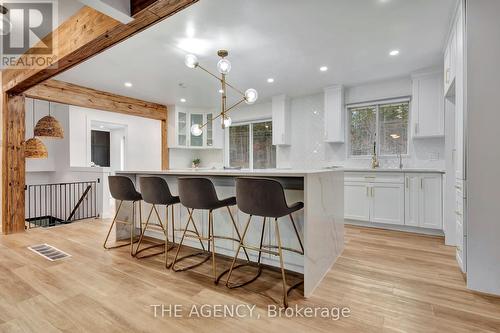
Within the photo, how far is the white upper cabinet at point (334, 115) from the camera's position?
460cm

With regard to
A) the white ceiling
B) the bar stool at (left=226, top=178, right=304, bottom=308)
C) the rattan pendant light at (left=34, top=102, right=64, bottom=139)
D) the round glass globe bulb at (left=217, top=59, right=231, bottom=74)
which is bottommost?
the bar stool at (left=226, top=178, right=304, bottom=308)

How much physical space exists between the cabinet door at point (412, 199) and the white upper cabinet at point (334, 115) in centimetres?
139

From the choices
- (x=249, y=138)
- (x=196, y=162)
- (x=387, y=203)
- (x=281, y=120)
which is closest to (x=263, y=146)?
(x=249, y=138)

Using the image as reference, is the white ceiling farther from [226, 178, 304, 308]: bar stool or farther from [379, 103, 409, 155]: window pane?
[226, 178, 304, 308]: bar stool

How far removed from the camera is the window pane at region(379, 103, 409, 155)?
4.33 meters

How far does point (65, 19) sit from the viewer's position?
8.76ft

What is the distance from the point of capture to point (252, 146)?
6.22m

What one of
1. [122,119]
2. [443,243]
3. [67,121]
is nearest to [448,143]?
[443,243]

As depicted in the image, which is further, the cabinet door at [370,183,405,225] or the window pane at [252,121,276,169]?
the window pane at [252,121,276,169]

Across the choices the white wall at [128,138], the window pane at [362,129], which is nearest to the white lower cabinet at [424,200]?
the window pane at [362,129]

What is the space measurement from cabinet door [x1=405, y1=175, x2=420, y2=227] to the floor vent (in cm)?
452

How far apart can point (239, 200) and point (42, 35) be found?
10.4 ft

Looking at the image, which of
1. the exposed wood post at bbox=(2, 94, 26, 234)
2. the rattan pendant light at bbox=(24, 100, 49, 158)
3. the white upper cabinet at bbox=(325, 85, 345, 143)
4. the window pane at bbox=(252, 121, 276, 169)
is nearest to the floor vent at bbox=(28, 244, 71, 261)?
the exposed wood post at bbox=(2, 94, 26, 234)

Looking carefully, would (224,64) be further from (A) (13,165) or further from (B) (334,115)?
(A) (13,165)
